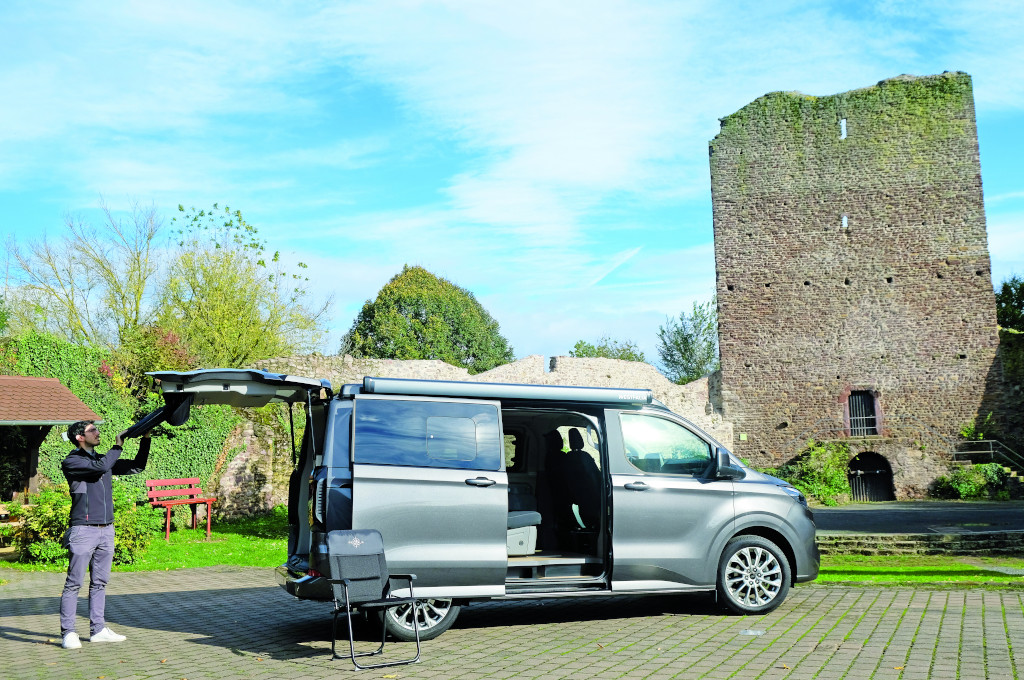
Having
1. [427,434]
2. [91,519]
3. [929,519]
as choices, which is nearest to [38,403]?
[91,519]

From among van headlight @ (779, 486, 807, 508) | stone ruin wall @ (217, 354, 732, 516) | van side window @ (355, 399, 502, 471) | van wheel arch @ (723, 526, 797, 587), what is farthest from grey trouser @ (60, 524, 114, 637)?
van headlight @ (779, 486, 807, 508)

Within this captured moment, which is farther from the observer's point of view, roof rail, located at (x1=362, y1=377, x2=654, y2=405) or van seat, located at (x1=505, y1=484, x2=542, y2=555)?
van seat, located at (x1=505, y1=484, x2=542, y2=555)

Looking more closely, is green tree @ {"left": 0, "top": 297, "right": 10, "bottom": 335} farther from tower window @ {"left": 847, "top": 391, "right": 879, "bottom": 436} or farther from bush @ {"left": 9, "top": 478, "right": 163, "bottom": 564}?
tower window @ {"left": 847, "top": 391, "right": 879, "bottom": 436}

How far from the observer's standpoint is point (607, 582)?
304 inches

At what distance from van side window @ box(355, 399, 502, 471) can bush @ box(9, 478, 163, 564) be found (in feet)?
22.9

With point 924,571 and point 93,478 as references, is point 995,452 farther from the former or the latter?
point 93,478

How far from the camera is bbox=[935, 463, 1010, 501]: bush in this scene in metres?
27.5

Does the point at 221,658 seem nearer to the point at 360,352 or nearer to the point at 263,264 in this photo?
the point at 263,264

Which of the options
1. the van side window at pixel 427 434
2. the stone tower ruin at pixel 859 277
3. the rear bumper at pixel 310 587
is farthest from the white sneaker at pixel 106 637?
the stone tower ruin at pixel 859 277

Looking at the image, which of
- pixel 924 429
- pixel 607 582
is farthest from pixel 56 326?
pixel 924 429

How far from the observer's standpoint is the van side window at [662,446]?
8070mm

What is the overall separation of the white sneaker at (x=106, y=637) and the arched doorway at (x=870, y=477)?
26.5 meters

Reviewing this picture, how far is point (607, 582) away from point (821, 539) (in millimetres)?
7375

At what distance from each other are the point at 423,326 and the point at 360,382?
38239 mm
